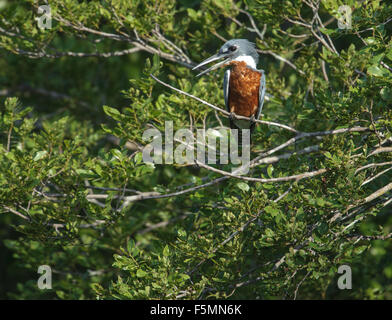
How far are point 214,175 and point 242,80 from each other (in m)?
1.33

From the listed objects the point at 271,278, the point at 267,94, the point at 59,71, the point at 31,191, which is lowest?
the point at 271,278

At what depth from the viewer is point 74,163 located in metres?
4.23

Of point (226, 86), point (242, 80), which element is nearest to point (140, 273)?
point (226, 86)

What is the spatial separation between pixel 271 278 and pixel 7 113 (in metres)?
2.71

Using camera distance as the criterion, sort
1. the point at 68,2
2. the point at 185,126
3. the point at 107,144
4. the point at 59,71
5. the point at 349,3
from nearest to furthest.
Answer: the point at 349,3, the point at 185,126, the point at 68,2, the point at 107,144, the point at 59,71

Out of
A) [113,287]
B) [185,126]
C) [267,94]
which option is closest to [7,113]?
[185,126]

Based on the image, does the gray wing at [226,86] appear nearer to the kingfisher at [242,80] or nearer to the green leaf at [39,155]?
the kingfisher at [242,80]

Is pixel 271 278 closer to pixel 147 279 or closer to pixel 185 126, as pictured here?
pixel 147 279

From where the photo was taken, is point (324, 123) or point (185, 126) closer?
point (185, 126)

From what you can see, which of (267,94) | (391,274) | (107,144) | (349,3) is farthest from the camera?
(107,144)

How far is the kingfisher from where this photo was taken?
480 centimetres

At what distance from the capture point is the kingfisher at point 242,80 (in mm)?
4805

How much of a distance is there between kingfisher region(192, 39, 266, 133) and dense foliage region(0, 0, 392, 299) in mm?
110

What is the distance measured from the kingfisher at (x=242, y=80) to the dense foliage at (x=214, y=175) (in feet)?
0.36
